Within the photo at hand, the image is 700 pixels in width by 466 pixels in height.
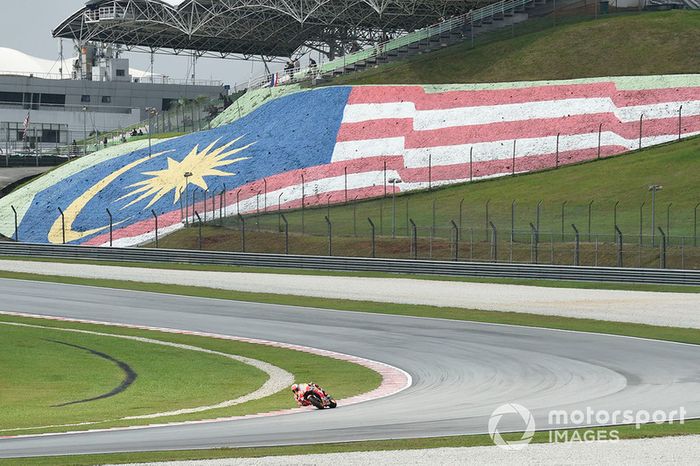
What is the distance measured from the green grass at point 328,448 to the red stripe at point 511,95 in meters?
70.4

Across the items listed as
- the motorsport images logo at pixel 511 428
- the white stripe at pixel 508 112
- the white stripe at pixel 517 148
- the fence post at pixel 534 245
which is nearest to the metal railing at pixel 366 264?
the fence post at pixel 534 245

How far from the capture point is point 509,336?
3806cm

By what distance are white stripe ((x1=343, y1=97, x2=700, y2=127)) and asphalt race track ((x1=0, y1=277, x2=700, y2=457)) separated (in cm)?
4358

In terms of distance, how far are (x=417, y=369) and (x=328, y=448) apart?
40.6ft

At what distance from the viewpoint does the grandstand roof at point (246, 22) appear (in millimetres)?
114875

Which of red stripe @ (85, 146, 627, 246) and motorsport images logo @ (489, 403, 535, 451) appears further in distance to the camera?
red stripe @ (85, 146, 627, 246)

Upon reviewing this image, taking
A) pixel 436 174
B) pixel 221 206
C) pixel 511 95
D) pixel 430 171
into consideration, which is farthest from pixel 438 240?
pixel 511 95

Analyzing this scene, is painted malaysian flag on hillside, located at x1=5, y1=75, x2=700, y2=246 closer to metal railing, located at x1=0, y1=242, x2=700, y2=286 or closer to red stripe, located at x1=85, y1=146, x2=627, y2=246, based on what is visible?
red stripe, located at x1=85, y1=146, x2=627, y2=246

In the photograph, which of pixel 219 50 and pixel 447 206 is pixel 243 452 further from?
pixel 219 50

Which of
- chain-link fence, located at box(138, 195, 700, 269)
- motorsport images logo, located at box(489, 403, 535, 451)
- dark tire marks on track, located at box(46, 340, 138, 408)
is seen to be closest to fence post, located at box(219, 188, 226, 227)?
chain-link fence, located at box(138, 195, 700, 269)

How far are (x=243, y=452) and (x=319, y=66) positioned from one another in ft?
315

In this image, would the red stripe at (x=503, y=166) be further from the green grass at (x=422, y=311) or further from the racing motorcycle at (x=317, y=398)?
the racing motorcycle at (x=317, y=398)

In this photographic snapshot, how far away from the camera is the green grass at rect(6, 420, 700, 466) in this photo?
59.4 ft

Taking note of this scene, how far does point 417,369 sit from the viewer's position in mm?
31438
